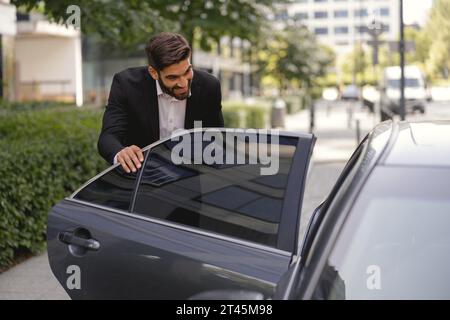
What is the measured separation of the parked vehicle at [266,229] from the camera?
251cm

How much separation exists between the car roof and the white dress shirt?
1155 mm

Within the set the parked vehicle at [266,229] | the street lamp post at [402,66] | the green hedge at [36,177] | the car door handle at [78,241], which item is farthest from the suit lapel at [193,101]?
the street lamp post at [402,66]

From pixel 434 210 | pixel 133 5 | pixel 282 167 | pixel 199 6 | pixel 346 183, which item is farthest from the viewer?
pixel 199 6

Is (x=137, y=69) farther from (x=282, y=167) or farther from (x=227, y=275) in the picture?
(x=227, y=275)

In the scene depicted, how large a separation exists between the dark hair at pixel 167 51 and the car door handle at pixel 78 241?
0.88 m

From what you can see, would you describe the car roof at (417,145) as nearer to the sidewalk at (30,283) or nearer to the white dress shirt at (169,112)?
the white dress shirt at (169,112)

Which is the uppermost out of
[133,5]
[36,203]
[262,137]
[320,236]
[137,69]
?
[133,5]

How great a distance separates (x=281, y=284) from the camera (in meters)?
2.60

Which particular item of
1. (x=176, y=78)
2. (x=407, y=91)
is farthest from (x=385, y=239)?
(x=407, y=91)

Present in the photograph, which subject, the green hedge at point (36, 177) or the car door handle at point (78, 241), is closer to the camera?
the car door handle at point (78, 241)

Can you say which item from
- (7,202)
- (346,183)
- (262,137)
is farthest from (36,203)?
(346,183)

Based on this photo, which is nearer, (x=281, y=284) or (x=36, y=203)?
(x=281, y=284)

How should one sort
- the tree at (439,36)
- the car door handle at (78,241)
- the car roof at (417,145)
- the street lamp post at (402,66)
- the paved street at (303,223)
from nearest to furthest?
1. the car roof at (417,145)
2. the car door handle at (78,241)
3. the paved street at (303,223)
4. the street lamp post at (402,66)
5. the tree at (439,36)

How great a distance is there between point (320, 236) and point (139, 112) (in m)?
1.69
